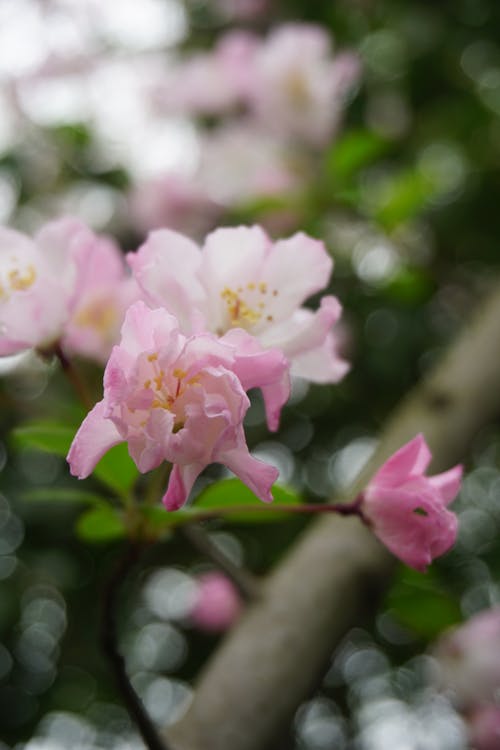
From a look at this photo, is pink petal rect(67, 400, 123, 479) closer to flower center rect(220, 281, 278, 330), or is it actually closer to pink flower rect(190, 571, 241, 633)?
flower center rect(220, 281, 278, 330)

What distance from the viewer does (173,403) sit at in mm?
521

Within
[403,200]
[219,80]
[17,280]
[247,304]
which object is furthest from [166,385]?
[219,80]

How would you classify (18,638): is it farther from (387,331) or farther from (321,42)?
(321,42)

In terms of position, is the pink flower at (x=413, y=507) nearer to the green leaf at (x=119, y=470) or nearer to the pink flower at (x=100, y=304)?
the green leaf at (x=119, y=470)

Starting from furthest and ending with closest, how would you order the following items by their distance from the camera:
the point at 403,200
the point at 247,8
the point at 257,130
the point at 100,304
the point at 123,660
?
the point at 247,8 → the point at 257,130 → the point at 403,200 → the point at 100,304 → the point at 123,660

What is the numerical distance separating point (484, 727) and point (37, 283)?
26.3 inches

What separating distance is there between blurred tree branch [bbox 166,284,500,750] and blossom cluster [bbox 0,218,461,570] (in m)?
0.30

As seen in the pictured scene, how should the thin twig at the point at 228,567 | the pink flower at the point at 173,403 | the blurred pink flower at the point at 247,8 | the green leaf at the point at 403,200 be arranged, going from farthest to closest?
the blurred pink flower at the point at 247,8 < the green leaf at the point at 403,200 < the thin twig at the point at 228,567 < the pink flower at the point at 173,403

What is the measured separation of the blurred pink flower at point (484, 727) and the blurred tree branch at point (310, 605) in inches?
7.8

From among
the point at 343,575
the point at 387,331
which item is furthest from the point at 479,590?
the point at 343,575

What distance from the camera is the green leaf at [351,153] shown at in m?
1.35

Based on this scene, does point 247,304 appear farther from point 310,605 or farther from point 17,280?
point 310,605

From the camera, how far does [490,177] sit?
183cm

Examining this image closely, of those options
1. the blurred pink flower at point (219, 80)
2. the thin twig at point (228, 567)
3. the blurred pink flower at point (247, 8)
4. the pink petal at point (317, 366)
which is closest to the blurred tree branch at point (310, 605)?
the thin twig at point (228, 567)
